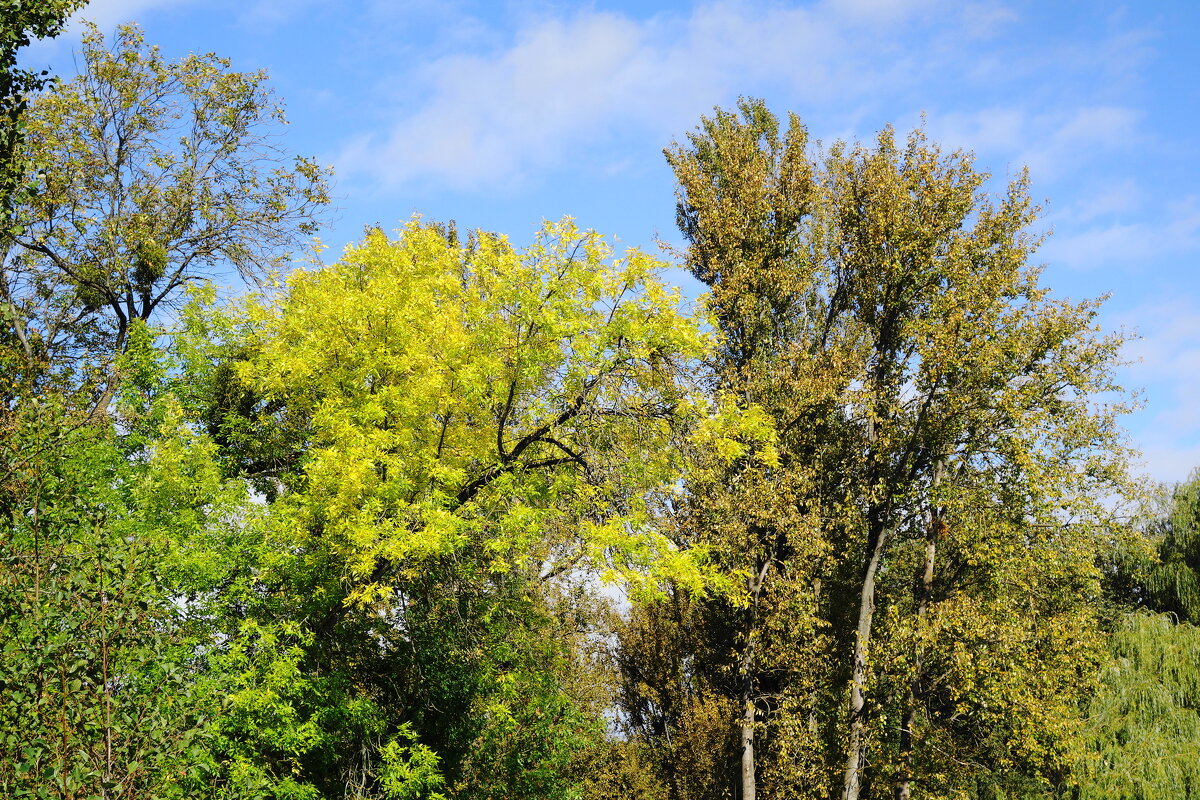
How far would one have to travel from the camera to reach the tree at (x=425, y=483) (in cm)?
1362

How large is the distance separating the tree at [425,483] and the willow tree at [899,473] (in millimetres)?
3980

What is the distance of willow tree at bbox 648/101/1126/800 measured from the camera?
1658 cm

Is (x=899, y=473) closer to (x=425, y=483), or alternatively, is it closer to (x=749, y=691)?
(x=749, y=691)

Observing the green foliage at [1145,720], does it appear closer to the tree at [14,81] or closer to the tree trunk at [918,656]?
the tree trunk at [918,656]

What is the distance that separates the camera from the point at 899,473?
18531 mm

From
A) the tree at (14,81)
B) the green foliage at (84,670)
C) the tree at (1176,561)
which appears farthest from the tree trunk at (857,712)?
the tree at (14,81)

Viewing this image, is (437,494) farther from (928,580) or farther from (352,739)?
(928,580)

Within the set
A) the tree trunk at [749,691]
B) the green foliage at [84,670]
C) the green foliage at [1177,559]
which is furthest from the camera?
the green foliage at [1177,559]

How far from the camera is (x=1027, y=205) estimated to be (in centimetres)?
1830

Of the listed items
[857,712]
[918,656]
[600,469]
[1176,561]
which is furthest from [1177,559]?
[600,469]

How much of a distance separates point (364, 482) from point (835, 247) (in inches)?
483

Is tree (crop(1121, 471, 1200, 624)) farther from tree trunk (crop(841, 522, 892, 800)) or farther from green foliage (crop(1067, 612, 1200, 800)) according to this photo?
tree trunk (crop(841, 522, 892, 800))

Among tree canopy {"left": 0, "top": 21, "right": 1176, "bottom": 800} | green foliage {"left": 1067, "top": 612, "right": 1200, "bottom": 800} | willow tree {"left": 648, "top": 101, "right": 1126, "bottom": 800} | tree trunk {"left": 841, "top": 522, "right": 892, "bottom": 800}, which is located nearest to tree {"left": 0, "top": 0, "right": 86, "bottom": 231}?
tree canopy {"left": 0, "top": 21, "right": 1176, "bottom": 800}

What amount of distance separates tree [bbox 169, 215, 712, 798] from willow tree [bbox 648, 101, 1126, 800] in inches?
157
